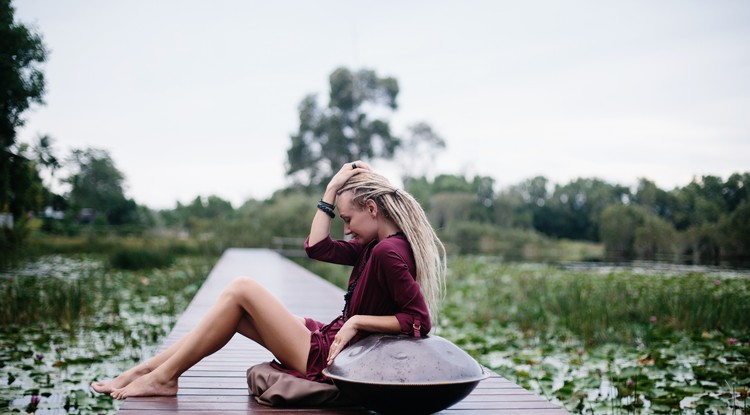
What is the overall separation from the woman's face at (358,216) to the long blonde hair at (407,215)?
0.8 inches

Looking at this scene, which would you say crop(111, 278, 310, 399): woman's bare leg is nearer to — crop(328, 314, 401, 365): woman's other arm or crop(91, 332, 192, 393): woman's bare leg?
crop(91, 332, 192, 393): woman's bare leg

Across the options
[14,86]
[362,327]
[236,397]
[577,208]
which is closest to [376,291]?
[362,327]

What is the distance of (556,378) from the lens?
14.0 feet

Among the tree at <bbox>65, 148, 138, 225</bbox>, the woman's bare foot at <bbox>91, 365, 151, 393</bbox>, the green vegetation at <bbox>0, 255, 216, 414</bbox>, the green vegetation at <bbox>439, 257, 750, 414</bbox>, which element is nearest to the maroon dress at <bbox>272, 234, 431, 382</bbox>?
the woman's bare foot at <bbox>91, 365, 151, 393</bbox>

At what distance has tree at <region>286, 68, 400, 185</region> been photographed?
30969mm

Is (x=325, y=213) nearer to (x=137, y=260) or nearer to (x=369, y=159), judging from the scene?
(x=137, y=260)

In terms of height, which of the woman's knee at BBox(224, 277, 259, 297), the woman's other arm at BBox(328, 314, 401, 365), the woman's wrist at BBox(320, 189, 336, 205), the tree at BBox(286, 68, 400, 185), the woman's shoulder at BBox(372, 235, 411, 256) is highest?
the tree at BBox(286, 68, 400, 185)

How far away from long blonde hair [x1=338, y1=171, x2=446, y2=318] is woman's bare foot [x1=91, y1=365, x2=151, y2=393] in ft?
3.82

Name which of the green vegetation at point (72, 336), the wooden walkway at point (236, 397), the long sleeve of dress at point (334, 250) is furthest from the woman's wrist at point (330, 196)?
the green vegetation at point (72, 336)

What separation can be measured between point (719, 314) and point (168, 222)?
44.6 metres

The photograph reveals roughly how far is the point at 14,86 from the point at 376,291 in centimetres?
565

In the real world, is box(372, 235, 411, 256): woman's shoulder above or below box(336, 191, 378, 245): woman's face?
below

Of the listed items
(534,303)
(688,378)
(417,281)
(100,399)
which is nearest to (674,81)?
(534,303)

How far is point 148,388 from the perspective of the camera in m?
2.53
